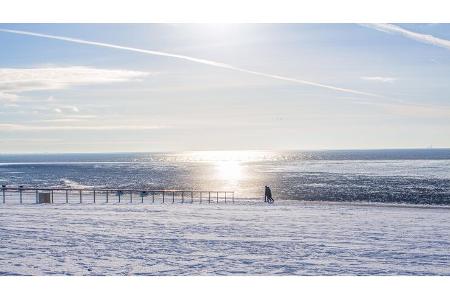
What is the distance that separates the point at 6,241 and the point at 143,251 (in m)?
3.47

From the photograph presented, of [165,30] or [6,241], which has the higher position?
[165,30]

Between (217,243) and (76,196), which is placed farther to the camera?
(76,196)

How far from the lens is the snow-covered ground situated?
10.2 metres

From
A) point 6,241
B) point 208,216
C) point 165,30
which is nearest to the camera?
point 6,241

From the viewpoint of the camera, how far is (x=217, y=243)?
12312 mm

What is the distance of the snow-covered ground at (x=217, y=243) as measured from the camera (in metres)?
10.2

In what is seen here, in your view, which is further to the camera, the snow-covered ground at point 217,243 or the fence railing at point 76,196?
the fence railing at point 76,196

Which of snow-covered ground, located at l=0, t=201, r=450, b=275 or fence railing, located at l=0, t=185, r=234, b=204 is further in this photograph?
fence railing, located at l=0, t=185, r=234, b=204
